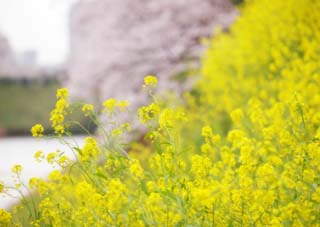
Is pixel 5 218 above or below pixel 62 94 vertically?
below

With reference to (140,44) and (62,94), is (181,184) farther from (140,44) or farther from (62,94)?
(140,44)

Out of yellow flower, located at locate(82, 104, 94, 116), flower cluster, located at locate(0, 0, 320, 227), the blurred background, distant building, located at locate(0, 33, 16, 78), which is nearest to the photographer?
flower cluster, located at locate(0, 0, 320, 227)

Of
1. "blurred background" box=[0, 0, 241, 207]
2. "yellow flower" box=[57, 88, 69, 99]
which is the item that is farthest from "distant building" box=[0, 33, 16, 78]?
"yellow flower" box=[57, 88, 69, 99]

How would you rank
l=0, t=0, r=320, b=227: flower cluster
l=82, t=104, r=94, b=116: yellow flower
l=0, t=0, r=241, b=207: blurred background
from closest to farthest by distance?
l=0, t=0, r=320, b=227: flower cluster → l=82, t=104, r=94, b=116: yellow flower → l=0, t=0, r=241, b=207: blurred background

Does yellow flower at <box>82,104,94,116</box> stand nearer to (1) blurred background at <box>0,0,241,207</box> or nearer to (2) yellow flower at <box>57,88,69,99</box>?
(2) yellow flower at <box>57,88,69,99</box>

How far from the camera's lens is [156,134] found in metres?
2.09

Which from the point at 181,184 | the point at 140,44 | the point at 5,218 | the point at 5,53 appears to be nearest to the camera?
the point at 181,184

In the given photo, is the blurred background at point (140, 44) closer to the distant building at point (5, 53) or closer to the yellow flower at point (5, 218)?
the yellow flower at point (5, 218)

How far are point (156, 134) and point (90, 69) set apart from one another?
835cm

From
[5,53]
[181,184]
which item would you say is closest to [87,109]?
[181,184]

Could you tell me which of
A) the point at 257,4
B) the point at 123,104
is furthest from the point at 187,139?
the point at 123,104

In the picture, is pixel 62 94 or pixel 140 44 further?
pixel 140 44

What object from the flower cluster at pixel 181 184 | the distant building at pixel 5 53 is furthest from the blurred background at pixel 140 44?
the distant building at pixel 5 53

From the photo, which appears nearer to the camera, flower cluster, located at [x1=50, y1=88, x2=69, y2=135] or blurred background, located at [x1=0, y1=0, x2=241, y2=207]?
flower cluster, located at [x1=50, y1=88, x2=69, y2=135]
